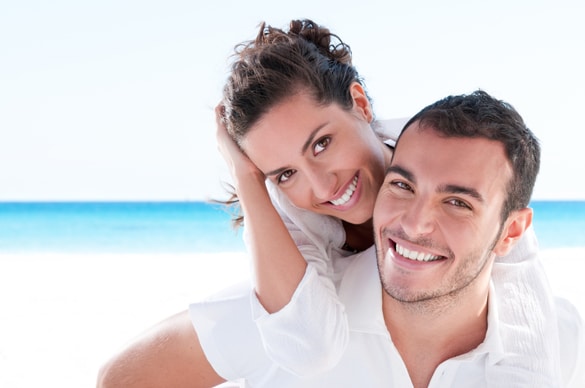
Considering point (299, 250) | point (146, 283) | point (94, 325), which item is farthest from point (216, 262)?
point (299, 250)

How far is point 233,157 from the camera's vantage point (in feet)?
8.46

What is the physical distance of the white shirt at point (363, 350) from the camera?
2.34m

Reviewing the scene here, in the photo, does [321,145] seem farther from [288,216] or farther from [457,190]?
[457,190]

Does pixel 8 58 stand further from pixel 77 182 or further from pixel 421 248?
pixel 421 248

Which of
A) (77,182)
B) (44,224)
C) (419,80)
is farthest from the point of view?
(77,182)

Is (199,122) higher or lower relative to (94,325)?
lower

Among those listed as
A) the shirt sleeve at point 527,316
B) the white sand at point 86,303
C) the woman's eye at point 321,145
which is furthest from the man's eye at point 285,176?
the white sand at point 86,303

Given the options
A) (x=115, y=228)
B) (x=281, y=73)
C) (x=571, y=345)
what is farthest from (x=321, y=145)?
(x=115, y=228)

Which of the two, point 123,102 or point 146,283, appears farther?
point 123,102

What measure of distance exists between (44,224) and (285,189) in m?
17.4

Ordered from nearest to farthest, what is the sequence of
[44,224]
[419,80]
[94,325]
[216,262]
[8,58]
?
1. [94,325]
2. [216,262]
3. [419,80]
4. [44,224]
5. [8,58]

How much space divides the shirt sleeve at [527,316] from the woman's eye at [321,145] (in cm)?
75

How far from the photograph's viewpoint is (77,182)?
21.6 metres

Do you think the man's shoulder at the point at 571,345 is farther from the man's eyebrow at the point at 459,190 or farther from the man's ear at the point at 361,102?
the man's ear at the point at 361,102
